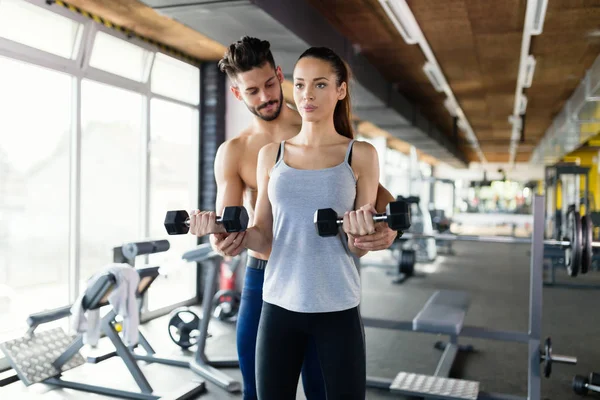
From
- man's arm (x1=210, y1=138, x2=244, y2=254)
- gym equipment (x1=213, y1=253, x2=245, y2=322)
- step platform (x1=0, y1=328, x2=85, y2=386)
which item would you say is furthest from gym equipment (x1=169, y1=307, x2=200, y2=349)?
man's arm (x1=210, y1=138, x2=244, y2=254)

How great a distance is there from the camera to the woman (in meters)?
1.17

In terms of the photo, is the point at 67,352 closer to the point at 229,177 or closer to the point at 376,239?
the point at 229,177

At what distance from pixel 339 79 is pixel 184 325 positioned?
115 inches

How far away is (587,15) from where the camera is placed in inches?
152

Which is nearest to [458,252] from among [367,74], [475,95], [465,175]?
[475,95]

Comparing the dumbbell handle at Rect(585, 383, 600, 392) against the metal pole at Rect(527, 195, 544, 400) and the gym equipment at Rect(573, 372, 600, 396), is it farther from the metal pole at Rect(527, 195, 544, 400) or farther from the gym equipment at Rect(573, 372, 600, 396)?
the metal pole at Rect(527, 195, 544, 400)

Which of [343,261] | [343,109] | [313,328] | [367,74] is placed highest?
[367,74]

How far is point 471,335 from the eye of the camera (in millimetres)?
3025

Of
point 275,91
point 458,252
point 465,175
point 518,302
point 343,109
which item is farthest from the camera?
point 465,175

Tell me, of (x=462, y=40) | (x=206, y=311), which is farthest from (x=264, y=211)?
(x=462, y=40)

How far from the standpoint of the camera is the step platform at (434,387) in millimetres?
2836

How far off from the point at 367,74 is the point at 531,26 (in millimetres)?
1587

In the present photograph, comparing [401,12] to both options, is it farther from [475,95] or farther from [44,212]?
[475,95]

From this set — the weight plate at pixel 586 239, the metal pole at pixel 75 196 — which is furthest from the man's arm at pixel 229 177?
the metal pole at pixel 75 196
